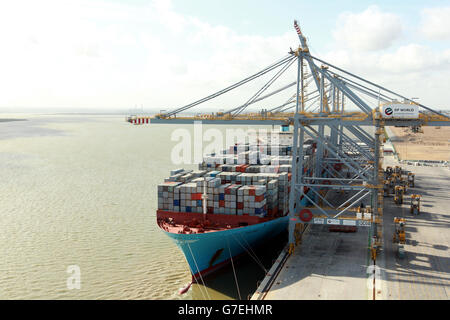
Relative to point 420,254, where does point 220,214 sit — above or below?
above

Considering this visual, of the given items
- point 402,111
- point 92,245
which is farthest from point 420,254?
point 92,245

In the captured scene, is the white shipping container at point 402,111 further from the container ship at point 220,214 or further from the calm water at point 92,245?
the calm water at point 92,245

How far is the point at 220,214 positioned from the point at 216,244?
8.54 ft

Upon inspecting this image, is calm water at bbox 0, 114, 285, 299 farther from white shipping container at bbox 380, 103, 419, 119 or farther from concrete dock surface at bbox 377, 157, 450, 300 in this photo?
white shipping container at bbox 380, 103, 419, 119

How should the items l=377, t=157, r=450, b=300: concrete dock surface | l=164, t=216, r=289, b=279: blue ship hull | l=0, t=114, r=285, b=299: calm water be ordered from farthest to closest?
l=164, t=216, r=289, b=279: blue ship hull, l=0, t=114, r=285, b=299: calm water, l=377, t=157, r=450, b=300: concrete dock surface

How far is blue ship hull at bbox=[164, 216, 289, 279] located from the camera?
26578mm

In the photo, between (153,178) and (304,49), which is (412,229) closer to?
(304,49)

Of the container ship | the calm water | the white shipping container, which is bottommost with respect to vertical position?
the calm water

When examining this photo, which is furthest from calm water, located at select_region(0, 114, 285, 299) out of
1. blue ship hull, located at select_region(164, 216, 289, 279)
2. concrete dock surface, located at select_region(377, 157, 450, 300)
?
concrete dock surface, located at select_region(377, 157, 450, 300)

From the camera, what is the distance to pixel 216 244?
90.2 feet

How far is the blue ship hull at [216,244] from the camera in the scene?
2658 centimetres

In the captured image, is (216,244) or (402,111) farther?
(402,111)

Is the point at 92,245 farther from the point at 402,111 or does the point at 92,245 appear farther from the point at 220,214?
the point at 402,111
